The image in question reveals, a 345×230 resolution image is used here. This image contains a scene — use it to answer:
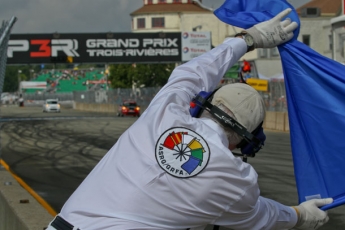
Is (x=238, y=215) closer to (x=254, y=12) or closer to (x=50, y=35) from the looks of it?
(x=254, y=12)

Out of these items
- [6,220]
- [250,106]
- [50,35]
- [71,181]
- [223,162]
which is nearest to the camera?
[223,162]

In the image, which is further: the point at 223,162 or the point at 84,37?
the point at 84,37

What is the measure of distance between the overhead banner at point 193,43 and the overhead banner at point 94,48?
0.39 meters

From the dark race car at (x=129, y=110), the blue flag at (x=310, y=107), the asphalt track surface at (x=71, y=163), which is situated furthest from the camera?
the dark race car at (x=129, y=110)

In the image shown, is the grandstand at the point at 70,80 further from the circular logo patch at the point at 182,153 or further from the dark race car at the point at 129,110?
the circular logo patch at the point at 182,153

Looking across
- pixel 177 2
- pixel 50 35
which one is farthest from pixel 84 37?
pixel 177 2

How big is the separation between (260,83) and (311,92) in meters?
28.3

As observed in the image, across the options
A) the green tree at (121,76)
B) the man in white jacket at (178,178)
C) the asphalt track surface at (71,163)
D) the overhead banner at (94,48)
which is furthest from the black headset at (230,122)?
the green tree at (121,76)

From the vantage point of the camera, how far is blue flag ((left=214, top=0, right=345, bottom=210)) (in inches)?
149

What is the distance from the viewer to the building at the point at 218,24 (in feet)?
237

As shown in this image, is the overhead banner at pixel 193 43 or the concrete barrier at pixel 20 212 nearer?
the concrete barrier at pixel 20 212

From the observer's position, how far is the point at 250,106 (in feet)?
9.11

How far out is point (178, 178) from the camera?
257cm

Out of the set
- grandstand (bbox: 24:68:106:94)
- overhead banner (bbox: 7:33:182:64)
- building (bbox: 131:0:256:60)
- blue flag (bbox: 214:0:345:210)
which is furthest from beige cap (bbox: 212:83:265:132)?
grandstand (bbox: 24:68:106:94)
